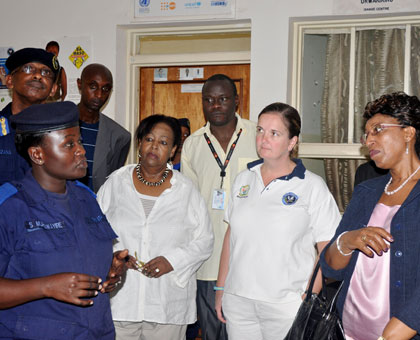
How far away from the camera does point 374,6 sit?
4277 millimetres

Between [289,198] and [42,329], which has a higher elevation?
[289,198]

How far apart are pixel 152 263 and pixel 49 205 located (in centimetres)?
101

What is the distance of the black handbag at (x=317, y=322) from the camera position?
2023mm

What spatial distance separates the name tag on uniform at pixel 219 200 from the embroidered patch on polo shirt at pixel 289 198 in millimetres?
800

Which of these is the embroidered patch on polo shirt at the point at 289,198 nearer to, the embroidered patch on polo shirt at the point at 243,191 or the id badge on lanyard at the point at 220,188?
the embroidered patch on polo shirt at the point at 243,191

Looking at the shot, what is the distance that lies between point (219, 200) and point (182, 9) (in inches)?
80.3

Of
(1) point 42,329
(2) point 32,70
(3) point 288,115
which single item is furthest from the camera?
(2) point 32,70

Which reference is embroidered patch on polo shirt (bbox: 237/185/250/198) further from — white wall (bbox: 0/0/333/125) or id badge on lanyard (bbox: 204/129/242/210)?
white wall (bbox: 0/0/333/125)

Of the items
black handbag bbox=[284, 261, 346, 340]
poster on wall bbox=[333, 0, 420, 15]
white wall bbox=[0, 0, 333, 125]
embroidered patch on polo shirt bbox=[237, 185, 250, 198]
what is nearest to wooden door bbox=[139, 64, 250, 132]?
white wall bbox=[0, 0, 333, 125]

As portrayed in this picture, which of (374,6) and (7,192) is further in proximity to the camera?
(374,6)

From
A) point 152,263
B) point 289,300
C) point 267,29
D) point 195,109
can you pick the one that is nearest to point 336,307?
point 289,300

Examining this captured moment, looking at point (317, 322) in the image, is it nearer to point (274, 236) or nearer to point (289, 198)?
point (274, 236)

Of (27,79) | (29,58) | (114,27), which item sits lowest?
(27,79)

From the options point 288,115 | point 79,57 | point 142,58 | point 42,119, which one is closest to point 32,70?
point 42,119
